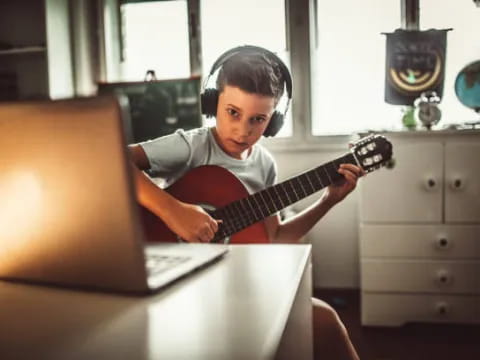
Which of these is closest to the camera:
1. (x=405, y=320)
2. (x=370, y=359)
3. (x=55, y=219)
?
(x=55, y=219)

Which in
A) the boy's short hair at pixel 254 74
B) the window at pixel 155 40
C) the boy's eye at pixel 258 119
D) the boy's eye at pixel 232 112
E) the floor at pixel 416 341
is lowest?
the floor at pixel 416 341

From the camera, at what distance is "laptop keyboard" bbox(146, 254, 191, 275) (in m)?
0.66

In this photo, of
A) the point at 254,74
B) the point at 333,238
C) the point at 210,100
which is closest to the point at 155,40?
the point at 333,238

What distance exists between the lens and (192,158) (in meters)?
1.54

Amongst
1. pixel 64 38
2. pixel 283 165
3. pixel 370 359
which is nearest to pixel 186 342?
pixel 370 359

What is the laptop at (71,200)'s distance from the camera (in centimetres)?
52

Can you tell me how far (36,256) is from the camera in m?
0.61

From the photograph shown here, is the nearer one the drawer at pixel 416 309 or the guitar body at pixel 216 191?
the guitar body at pixel 216 191

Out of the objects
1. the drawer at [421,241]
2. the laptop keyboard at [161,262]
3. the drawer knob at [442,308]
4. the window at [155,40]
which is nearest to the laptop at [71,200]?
the laptop keyboard at [161,262]

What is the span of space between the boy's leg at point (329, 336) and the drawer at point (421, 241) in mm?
1143

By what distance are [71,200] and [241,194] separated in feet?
2.96

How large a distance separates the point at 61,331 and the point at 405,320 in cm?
204

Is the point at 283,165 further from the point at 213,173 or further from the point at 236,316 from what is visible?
the point at 236,316

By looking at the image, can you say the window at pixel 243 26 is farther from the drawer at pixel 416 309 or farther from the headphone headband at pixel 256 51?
the headphone headband at pixel 256 51
